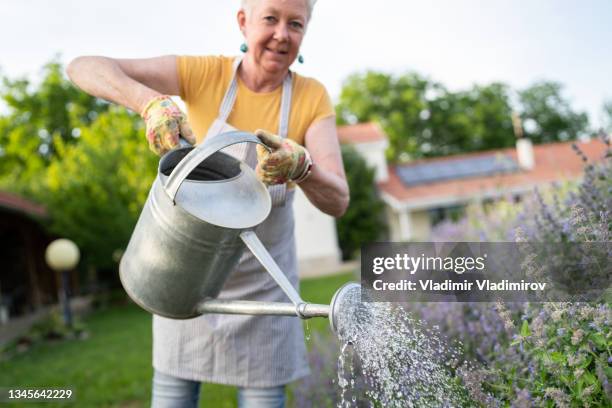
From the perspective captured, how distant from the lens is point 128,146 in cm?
1477

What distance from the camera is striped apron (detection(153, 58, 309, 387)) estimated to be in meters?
2.04

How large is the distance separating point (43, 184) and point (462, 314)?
14.6 metres

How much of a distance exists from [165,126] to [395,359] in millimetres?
830

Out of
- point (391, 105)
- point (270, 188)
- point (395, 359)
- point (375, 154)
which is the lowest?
point (395, 359)

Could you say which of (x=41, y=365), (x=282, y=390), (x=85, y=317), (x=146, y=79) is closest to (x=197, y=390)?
(x=282, y=390)

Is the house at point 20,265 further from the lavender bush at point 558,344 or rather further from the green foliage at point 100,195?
the lavender bush at point 558,344

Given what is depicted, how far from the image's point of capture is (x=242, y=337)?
2066 mm

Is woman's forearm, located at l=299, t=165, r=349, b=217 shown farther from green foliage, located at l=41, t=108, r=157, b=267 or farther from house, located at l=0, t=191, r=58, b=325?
house, located at l=0, t=191, r=58, b=325

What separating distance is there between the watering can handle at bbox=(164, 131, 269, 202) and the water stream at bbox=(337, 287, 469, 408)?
1.49 ft

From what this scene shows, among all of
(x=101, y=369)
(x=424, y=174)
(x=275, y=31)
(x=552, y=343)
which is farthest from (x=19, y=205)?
(x=424, y=174)

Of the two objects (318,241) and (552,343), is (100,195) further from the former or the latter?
(552,343)

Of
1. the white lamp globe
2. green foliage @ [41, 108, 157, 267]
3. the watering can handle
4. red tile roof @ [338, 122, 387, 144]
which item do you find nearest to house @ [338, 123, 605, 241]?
red tile roof @ [338, 122, 387, 144]

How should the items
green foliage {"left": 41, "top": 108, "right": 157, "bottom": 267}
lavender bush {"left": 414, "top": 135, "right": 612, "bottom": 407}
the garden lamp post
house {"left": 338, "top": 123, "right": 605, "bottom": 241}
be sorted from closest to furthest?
lavender bush {"left": 414, "top": 135, "right": 612, "bottom": 407}, the garden lamp post, green foliage {"left": 41, "top": 108, "right": 157, "bottom": 267}, house {"left": 338, "top": 123, "right": 605, "bottom": 241}

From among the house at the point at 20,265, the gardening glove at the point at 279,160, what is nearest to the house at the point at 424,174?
the house at the point at 20,265
